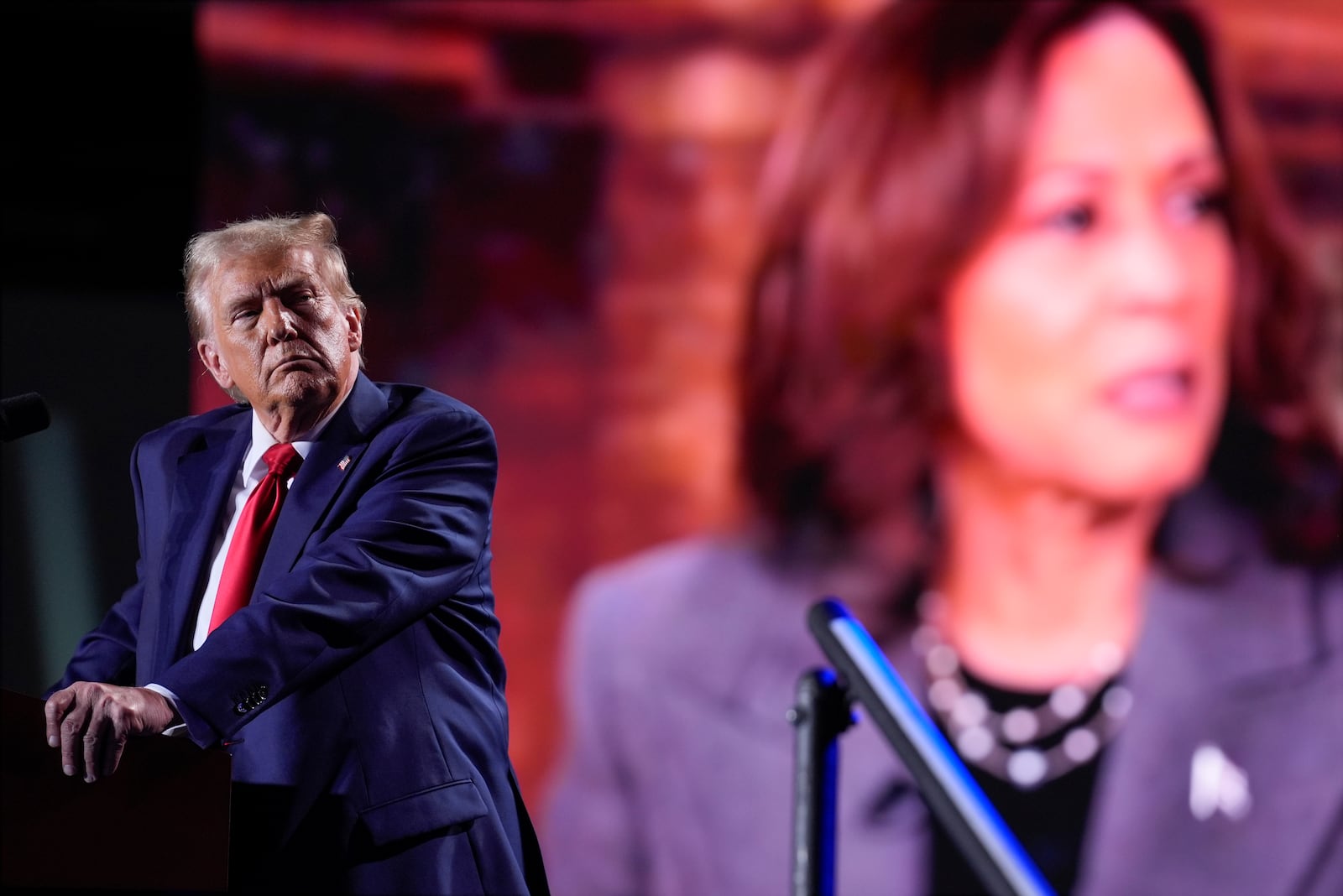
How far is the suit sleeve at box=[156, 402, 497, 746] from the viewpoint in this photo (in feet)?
4.71

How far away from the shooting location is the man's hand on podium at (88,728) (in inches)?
49.4

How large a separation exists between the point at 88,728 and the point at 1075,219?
60.9 inches

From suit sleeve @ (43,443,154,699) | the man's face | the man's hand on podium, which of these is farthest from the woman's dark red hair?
the man's hand on podium

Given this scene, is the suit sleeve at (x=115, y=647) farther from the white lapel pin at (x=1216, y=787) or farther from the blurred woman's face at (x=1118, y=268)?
the white lapel pin at (x=1216, y=787)

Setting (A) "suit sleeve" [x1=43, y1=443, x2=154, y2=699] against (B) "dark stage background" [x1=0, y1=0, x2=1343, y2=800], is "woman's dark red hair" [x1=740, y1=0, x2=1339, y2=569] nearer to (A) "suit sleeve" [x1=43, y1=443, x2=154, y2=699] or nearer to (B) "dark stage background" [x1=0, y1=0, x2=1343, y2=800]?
(B) "dark stage background" [x1=0, y1=0, x2=1343, y2=800]

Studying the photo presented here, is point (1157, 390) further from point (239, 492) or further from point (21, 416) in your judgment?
point (21, 416)

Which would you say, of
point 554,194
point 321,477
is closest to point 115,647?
point 321,477

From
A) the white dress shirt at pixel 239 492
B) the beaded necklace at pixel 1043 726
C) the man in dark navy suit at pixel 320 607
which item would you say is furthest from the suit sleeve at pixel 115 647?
the beaded necklace at pixel 1043 726

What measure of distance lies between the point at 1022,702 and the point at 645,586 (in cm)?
65

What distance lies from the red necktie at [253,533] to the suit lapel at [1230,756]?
130 cm

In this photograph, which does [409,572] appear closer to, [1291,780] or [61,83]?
[1291,780]

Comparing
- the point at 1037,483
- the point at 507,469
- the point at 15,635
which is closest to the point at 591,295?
the point at 507,469

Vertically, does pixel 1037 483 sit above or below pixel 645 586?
above

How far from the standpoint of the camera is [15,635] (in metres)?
2.80
